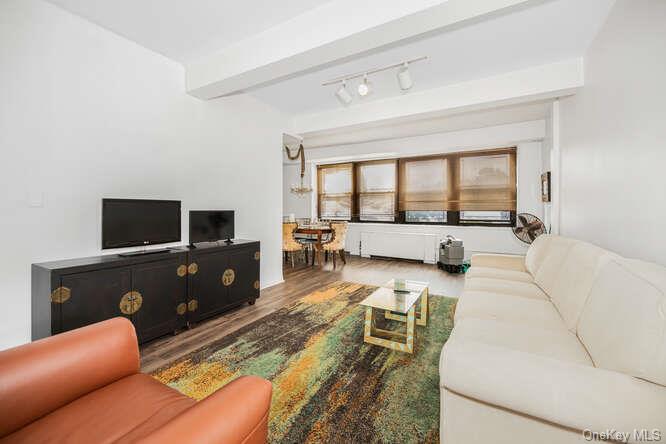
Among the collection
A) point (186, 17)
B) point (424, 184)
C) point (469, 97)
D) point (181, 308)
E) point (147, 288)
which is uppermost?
point (186, 17)

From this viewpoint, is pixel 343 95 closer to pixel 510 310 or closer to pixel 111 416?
pixel 510 310

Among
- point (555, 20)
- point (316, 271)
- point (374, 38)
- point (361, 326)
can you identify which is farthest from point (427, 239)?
point (374, 38)

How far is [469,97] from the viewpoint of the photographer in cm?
359

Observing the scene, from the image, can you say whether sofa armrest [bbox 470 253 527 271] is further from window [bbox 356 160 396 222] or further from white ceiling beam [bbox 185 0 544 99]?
window [bbox 356 160 396 222]

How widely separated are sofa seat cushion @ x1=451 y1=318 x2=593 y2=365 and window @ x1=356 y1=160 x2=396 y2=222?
5.10 meters

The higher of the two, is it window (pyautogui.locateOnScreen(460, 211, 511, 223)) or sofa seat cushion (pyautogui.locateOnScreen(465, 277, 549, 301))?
window (pyautogui.locateOnScreen(460, 211, 511, 223))

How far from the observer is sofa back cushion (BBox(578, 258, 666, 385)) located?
3.26 feet

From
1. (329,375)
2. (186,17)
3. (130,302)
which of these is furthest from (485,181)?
(130,302)

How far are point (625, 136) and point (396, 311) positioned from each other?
2.14 metres

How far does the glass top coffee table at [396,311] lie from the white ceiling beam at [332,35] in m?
2.13

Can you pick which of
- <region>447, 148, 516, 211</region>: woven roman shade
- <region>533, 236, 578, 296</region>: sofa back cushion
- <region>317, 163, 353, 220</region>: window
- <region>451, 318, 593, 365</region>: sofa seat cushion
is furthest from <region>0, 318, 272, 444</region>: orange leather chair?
<region>317, 163, 353, 220</region>: window

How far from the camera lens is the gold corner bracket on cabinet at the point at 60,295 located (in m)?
1.99

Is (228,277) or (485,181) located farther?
(485,181)

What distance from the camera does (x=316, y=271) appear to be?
17.7 ft
